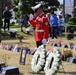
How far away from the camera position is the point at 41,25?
9.04 meters

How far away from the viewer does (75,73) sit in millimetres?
8383

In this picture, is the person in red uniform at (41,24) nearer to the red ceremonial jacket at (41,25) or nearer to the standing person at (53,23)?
the red ceremonial jacket at (41,25)

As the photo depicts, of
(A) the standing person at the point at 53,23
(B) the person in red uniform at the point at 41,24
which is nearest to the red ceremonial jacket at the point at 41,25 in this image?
(B) the person in red uniform at the point at 41,24

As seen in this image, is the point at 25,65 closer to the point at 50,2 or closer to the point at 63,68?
the point at 63,68

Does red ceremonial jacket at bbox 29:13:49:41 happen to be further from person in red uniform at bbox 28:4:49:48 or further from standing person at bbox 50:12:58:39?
standing person at bbox 50:12:58:39

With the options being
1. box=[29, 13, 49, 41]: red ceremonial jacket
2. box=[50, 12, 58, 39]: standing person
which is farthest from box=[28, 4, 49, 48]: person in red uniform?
box=[50, 12, 58, 39]: standing person

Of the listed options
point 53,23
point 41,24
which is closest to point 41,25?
point 41,24

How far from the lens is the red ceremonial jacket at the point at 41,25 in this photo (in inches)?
351

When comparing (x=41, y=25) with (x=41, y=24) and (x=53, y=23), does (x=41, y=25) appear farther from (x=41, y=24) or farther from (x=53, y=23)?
(x=53, y=23)

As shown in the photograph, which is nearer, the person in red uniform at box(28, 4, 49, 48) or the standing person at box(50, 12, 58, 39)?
the person in red uniform at box(28, 4, 49, 48)

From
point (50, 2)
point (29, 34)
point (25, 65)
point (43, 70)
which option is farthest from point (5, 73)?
point (50, 2)

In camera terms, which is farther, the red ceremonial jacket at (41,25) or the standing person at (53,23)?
the standing person at (53,23)

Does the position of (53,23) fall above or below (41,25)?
below

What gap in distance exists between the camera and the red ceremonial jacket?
8914 millimetres
